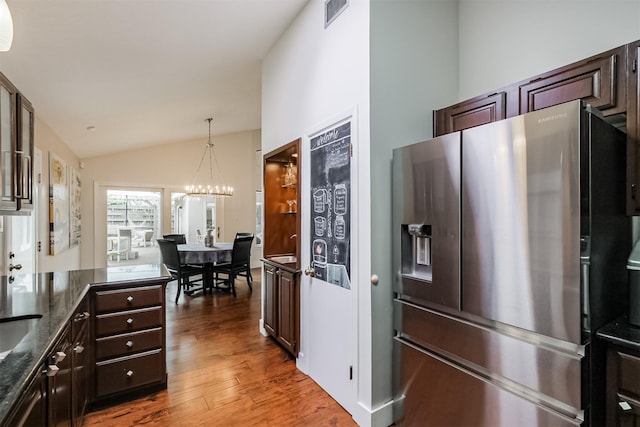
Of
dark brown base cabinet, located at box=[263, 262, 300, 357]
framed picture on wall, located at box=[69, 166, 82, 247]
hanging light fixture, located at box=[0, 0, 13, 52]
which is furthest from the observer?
framed picture on wall, located at box=[69, 166, 82, 247]

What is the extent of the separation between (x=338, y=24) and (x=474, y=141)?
1.41 meters

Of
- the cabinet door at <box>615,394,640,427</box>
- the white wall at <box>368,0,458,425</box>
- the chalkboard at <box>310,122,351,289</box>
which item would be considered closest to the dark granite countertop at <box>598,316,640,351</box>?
the cabinet door at <box>615,394,640,427</box>

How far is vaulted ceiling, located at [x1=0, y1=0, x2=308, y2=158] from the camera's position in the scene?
7.03 feet

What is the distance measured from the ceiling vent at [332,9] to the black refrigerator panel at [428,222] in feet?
3.77

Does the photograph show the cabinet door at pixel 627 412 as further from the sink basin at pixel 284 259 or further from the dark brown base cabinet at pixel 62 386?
the sink basin at pixel 284 259

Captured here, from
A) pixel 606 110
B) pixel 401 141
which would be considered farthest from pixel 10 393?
pixel 606 110

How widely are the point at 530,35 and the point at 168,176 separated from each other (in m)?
6.63

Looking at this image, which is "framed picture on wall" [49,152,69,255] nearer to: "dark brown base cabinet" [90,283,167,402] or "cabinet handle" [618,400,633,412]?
"dark brown base cabinet" [90,283,167,402]

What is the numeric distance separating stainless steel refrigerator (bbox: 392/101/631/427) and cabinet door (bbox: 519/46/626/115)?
179 mm

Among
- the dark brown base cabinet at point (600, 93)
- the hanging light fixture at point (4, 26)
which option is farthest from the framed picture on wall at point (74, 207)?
the dark brown base cabinet at point (600, 93)

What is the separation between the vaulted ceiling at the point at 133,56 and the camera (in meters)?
2.14

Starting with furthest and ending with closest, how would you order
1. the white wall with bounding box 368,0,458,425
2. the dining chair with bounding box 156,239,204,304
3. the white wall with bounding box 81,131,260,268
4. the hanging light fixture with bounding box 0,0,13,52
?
the white wall with bounding box 81,131,260,268, the dining chair with bounding box 156,239,204,304, the white wall with bounding box 368,0,458,425, the hanging light fixture with bounding box 0,0,13,52

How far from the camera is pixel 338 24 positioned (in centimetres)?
232

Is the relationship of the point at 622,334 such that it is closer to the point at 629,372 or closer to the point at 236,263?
the point at 629,372
